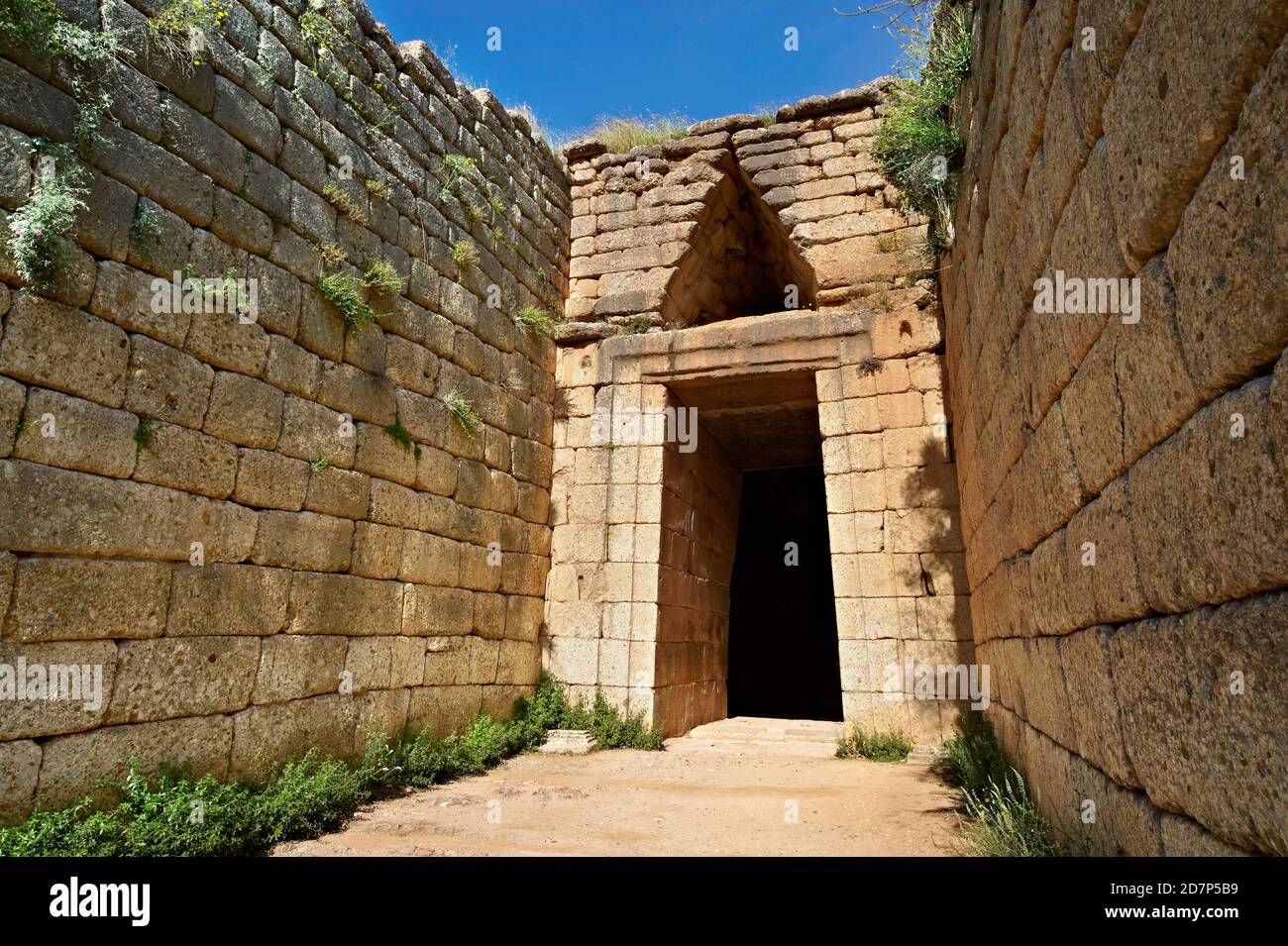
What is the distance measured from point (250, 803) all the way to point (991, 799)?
405cm

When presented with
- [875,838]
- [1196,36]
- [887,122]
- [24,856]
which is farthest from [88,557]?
[887,122]

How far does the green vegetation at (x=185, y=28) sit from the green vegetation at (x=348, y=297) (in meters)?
1.45

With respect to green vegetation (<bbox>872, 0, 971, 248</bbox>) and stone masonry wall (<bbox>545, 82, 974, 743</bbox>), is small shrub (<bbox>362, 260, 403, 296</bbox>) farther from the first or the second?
green vegetation (<bbox>872, 0, 971, 248</bbox>)

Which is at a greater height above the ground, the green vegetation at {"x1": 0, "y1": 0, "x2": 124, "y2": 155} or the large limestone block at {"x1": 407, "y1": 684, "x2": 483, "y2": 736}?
the green vegetation at {"x1": 0, "y1": 0, "x2": 124, "y2": 155}

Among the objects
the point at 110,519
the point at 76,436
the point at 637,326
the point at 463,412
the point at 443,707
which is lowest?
the point at 443,707

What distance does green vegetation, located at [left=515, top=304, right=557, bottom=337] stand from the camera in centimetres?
806

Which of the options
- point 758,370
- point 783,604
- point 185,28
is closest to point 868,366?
point 758,370

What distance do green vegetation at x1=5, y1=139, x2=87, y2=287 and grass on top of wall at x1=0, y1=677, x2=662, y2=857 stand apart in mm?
2468

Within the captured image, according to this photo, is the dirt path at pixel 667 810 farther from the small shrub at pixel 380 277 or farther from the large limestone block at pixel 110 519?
the small shrub at pixel 380 277

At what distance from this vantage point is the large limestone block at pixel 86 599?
3389 millimetres

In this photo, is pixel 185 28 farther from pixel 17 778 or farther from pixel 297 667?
pixel 17 778

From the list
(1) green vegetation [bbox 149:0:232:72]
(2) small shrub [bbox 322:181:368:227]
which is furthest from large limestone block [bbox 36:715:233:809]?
(1) green vegetation [bbox 149:0:232:72]

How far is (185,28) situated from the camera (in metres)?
4.50

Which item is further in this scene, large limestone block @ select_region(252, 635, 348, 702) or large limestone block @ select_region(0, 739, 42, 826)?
large limestone block @ select_region(252, 635, 348, 702)
